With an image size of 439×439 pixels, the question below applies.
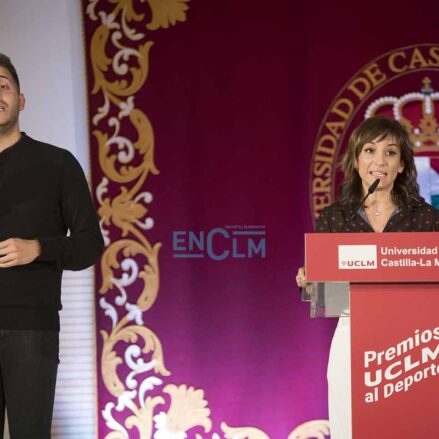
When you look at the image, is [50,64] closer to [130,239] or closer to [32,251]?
[130,239]

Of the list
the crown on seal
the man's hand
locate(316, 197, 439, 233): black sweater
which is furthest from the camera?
the crown on seal

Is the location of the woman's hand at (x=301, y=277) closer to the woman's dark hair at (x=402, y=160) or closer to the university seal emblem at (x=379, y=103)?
the woman's dark hair at (x=402, y=160)

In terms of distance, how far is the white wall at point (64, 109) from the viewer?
307 centimetres

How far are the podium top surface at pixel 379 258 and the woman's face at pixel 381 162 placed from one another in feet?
2.55

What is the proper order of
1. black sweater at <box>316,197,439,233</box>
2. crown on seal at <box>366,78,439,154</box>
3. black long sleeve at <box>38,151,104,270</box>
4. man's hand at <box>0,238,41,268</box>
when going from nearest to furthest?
man's hand at <box>0,238,41,268</box> < black long sleeve at <box>38,151,104,270</box> < black sweater at <box>316,197,439,233</box> < crown on seal at <box>366,78,439,154</box>

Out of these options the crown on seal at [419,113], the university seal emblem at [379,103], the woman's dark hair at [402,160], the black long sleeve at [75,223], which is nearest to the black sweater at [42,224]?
the black long sleeve at [75,223]

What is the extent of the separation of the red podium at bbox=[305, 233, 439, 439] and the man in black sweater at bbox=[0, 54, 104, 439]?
2.33 ft

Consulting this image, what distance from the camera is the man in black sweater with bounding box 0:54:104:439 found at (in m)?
1.76

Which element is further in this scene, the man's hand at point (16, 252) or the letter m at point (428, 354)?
the man's hand at point (16, 252)

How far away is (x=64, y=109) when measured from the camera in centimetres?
311

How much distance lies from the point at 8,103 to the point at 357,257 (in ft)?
3.51

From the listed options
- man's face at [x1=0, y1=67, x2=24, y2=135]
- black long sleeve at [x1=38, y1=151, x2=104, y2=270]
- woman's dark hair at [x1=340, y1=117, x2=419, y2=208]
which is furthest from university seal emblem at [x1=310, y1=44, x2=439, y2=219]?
man's face at [x1=0, y1=67, x2=24, y2=135]

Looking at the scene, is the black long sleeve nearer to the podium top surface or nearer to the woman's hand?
the woman's hand

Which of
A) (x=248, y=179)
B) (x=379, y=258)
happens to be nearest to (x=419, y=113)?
(x=248, y=179)
